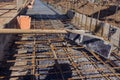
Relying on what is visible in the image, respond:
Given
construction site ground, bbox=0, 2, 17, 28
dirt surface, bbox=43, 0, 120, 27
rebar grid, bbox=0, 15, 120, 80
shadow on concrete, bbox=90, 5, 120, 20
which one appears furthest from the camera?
shadow on concrete, bbox=90, 5, 120, 20

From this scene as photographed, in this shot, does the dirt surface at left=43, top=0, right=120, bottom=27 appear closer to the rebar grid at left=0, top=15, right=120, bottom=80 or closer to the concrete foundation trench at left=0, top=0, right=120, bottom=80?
the concrete foundation trench at left=0, top=0, right=120, bottom=80

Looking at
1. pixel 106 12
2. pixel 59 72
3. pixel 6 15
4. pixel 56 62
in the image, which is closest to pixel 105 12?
pixel 106 12

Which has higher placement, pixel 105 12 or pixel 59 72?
pixel 59 72

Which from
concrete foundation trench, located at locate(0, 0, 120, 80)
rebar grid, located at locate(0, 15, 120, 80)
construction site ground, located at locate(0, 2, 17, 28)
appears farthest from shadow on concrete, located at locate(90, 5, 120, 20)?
rebar grid, located at locate(0, 15, 120, 80)

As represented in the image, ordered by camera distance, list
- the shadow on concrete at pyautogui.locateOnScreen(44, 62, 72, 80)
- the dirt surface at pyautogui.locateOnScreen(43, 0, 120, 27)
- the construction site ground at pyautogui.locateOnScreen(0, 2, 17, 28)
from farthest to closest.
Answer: the dirt surface at pyautogui.locateOnScreen(43, 0, 120, 27) < the construction site ground at pyautogui.locateOnScreen(0, 2, 17, 28) < the shadow on concrete at pyautogui.locateOnScreen(44, 62, 72, 80)

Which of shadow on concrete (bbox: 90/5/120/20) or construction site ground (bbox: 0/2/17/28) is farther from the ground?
construction site ground (bbox: 0/2/17/28)

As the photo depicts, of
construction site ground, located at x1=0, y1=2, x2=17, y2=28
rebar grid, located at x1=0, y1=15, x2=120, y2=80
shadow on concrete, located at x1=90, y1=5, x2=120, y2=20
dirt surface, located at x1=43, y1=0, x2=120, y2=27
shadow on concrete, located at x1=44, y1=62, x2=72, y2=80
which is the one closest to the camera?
shadow on concrete, located at x1=44, y1=62, x2=72, y2=80

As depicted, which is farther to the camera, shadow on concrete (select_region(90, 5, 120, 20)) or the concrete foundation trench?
shadow on concrete (select_region(90, 5, 120, 20))

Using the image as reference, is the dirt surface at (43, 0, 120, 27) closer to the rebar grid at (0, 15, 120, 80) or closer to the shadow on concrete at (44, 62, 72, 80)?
the rebar grid at (0, 15, 120, 80)

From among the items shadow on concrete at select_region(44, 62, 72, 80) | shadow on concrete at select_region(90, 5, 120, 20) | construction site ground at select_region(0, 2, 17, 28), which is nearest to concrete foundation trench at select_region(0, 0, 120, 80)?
shadow on concrete at select_region(44, 62, 72, 80)

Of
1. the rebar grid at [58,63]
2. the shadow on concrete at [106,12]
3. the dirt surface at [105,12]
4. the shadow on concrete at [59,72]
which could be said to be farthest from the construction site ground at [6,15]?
the shadow on concrete at [106,12]

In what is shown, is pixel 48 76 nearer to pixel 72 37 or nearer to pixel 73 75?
pixel 73 75

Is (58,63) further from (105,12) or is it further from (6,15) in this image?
(105,12)

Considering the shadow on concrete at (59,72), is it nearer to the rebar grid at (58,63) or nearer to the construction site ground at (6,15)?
the rebar grid at (58,63)
